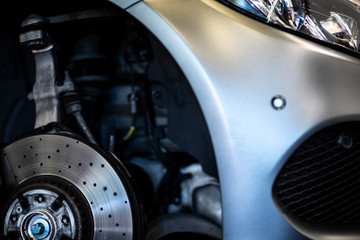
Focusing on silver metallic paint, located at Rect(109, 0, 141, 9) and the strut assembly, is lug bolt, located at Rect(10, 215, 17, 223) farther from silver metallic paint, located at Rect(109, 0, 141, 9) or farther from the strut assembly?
silver metallic paint, located at Rect(109, 0, 141, 9)

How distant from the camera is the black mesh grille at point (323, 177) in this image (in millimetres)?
820

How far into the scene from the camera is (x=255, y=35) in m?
0.80

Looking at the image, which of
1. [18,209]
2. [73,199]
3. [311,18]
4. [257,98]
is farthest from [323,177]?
[18,209]

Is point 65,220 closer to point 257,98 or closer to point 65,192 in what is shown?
point 65,192

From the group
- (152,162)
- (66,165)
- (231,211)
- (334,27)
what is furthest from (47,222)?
(334,27)

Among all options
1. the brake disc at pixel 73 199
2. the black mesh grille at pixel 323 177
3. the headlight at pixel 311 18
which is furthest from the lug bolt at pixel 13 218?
the headlight at pixel 311 18

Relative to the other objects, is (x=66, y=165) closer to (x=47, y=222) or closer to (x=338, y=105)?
(x=47, y=222)

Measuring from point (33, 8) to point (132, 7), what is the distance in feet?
1.85

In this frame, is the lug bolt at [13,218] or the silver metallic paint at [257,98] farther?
the lug bolt at [13,218]

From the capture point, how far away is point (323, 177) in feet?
2.75

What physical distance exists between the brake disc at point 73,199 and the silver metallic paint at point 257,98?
11.3 inches

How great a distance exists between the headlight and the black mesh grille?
212mm

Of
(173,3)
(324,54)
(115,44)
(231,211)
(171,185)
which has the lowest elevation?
(231,211)

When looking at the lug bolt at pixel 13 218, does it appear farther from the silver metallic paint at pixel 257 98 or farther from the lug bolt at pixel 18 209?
the silver metallic paint at pixel 257 98
